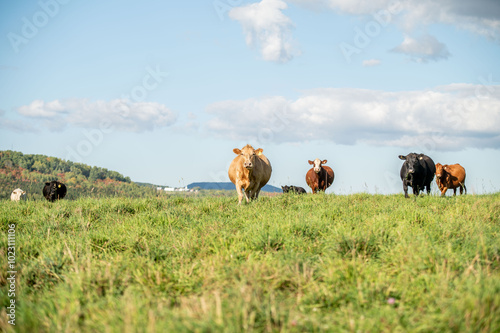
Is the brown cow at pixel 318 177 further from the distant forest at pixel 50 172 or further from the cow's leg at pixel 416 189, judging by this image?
the distant forest at pixel 50 172

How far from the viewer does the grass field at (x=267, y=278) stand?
3.38m

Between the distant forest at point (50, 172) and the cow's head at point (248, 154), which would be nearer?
the cow's head at point (248, 154)

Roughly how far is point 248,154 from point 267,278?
8855mm

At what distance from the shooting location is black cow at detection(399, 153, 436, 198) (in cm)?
1418

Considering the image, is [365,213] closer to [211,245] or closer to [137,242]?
[211,245]

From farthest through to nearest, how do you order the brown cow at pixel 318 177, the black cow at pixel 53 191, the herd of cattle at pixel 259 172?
1. the black cow at pixel 53 191
2. the brown cow at pixel 318 177
3. the herd of cattle at pixel 259 172

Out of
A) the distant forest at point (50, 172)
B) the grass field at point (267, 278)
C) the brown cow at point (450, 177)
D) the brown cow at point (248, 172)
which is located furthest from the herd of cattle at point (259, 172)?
the distant forest at point (50, 172)

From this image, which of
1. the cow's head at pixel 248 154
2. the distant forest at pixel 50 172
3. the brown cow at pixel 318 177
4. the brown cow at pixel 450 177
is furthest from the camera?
the distant forest at pixel 50 172

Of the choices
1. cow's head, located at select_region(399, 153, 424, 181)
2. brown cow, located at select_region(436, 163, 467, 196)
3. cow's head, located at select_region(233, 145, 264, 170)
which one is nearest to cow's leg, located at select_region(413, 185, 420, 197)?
cow's head, located at select_region(399, 153, 424, 181)

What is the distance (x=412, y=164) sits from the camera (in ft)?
47.1

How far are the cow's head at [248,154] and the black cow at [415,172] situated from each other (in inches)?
218

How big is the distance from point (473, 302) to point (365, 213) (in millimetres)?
4739

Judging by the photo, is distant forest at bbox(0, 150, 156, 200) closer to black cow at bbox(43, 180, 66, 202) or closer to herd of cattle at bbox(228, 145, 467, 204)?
black cow at bbox(43, 180, 66, 202)

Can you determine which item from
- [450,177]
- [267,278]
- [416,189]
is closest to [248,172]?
[416,189]
